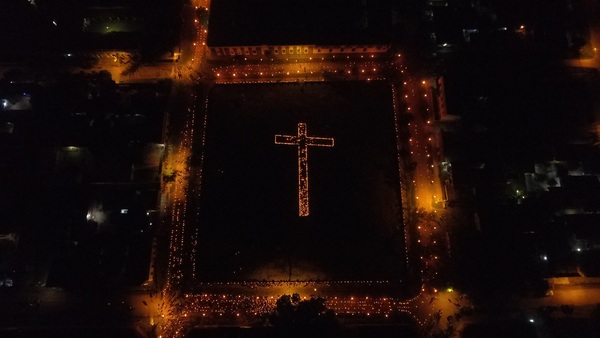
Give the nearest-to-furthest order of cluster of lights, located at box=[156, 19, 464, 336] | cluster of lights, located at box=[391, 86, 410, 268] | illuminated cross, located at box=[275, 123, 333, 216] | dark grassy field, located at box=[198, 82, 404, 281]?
Answer: cluster of lights, located at box=[156, 19, 464, 336] < dark grassy field, located at box=[198, 82, 404, 281] < cluster of lights, located at box=[391, 86, 410, 268] < illuminated cross, located at box=[275, 123, 333, 216]

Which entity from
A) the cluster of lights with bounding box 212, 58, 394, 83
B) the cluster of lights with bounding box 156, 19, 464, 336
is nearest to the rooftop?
the cluster of lights with bounding box 212, 58, 394, 83

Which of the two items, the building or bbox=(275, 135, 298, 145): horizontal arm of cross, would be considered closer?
bbox=(275, 135, 298, 145): horizontal arm of cross

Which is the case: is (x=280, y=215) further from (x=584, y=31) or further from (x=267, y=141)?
(x=584, y=31)

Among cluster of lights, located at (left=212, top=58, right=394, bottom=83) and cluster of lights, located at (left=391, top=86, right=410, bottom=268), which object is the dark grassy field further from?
cluster of lights, located at (left=212, top=58, right=394, bottom=83)

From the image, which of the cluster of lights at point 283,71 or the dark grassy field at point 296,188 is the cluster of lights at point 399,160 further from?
the cluster of lights at point 283,71

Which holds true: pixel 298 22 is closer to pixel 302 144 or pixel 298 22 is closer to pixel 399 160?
pixel 302 144

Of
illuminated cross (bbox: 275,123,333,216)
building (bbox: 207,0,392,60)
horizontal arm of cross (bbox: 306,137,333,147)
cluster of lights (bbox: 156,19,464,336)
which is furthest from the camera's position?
building (bbox: 207,0,392,60)
